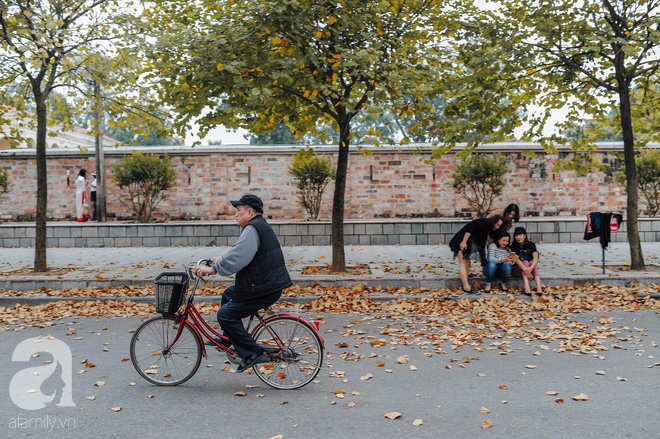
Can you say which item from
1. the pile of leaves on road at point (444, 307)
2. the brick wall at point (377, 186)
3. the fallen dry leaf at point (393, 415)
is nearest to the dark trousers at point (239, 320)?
the fallen dry leaf at point (393, 415)

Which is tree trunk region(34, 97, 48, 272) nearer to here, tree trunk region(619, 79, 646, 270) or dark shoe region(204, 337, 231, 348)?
dark shoe region(204, 337, 231, 348)

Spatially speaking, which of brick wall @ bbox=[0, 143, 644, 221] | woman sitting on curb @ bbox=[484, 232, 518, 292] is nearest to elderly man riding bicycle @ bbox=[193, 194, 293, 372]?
woman sitting on curb @ bbox=[484, 232, 518, 292]

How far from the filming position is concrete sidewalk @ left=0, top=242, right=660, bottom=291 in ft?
31.6

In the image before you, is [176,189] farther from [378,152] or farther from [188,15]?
[188,15]

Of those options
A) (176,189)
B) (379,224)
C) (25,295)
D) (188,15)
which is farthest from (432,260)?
(176,189)

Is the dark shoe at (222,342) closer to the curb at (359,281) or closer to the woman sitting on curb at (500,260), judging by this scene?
the curb at (359,281)

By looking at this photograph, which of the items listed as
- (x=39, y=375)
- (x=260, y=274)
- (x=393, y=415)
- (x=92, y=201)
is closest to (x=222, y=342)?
(x=260, y=274)

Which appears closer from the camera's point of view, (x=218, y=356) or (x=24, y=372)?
(x=24, y=372)

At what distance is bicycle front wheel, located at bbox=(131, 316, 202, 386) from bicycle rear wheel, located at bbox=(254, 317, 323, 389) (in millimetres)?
586

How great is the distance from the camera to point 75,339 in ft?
21.2

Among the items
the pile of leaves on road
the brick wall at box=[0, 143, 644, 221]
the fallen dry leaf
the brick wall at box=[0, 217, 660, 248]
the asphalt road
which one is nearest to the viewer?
the asphalt road

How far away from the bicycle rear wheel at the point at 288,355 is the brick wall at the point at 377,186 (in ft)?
48.3

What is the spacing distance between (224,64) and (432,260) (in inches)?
244

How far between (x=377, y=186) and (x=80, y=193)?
33.9 feet
